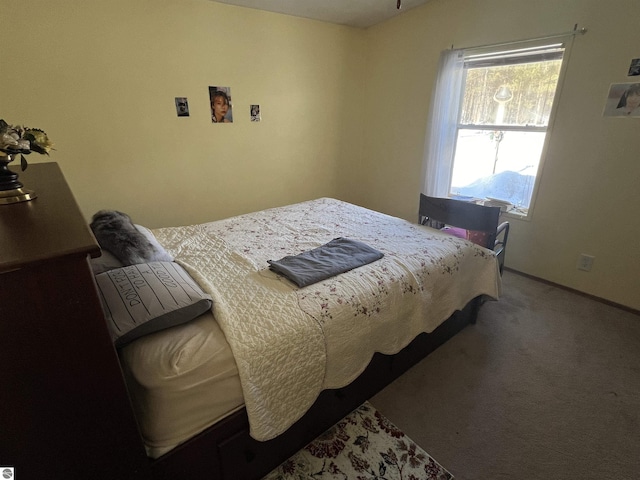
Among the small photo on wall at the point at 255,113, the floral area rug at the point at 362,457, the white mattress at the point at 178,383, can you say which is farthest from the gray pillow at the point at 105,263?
the small photo on wall at the point at 255,113

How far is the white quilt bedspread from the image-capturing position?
113 cm

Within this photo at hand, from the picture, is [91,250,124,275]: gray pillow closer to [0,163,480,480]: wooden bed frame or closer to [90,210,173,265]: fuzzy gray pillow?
[90,210,173,265]: fuzzy gray pillow

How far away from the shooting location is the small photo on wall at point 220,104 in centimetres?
286

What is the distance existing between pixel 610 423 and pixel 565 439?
0.95 ft

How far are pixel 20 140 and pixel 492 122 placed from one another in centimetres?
330

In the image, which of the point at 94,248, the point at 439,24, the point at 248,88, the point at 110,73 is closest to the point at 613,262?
the point at 439,24

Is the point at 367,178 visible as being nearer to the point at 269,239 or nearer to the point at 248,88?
the point at 248,88

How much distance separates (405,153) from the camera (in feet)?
11.8

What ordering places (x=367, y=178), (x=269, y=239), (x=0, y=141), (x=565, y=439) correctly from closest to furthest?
(x=0, y=141), (x=565, y=439), (x=269, y=239), (x=367, y=178)

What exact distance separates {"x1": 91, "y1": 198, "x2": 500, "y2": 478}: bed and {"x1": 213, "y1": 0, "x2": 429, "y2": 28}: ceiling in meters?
2.21

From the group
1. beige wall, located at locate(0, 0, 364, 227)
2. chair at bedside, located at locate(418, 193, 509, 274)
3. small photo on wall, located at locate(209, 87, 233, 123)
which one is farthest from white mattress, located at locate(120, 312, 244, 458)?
small photo on wall, located at locate(209, 87, 233, 123)

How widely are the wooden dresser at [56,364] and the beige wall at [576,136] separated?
10.3 ft

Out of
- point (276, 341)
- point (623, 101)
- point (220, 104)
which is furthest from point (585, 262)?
point (220, 104)

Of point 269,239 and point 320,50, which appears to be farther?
point 320,50
